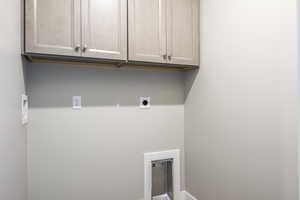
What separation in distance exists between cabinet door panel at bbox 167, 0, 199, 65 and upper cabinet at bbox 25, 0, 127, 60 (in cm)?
46

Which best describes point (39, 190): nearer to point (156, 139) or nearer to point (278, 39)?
point (156, 139)

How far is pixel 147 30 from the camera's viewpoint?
1.76m

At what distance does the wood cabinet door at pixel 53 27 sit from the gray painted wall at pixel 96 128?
344mm

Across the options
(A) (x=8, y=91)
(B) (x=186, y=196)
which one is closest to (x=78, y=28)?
(A) (x=8, y=91)

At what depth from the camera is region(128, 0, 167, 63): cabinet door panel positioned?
171 cm

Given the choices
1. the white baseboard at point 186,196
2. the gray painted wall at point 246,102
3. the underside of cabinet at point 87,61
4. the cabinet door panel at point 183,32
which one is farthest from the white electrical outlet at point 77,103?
the white baseboard at point 186,196

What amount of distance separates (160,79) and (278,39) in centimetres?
121

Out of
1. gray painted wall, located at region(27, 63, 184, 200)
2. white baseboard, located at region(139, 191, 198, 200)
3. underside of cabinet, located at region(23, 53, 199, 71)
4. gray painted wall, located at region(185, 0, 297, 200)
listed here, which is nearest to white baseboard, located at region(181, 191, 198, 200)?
white baseboard, located at region(139, 191, 198, 200)

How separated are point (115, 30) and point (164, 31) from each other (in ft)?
1.58

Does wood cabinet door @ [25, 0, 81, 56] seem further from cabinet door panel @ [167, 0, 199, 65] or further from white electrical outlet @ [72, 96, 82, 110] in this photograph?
cabinet door panel @ [167, 0, 199, 65]

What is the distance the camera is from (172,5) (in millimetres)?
1849

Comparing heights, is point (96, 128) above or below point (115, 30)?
below

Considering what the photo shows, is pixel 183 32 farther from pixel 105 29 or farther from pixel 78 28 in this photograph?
pixel 78 28

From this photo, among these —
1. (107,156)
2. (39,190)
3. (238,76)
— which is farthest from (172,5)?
(39,190)
